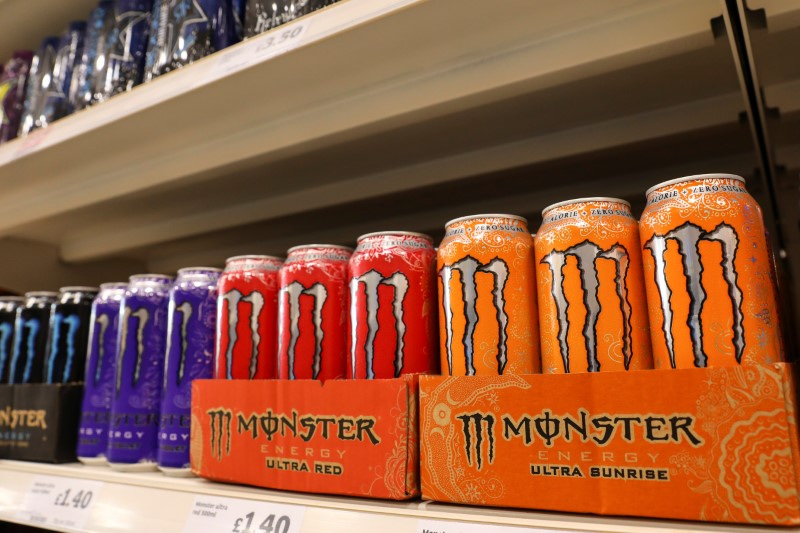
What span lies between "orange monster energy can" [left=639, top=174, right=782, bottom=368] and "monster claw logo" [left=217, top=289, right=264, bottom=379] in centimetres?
53

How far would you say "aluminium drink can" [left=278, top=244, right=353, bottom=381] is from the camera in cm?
81

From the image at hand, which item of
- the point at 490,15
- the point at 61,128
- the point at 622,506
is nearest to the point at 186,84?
the point at 61,128

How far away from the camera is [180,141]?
3.56 feet

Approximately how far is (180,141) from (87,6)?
65 centimetres

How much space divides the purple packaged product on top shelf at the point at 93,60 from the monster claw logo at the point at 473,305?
0.90m

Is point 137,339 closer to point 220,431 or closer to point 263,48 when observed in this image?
point 220,431

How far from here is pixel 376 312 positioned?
29.7 inches

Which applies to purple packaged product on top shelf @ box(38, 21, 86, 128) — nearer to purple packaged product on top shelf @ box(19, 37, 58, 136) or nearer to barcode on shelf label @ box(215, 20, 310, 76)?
purple packaged product on top shelf @ box(19, 37, 58, 136)

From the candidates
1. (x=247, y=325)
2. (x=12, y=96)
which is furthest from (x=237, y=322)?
(x=12, y=96)

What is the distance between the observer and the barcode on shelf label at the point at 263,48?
0.80 meters

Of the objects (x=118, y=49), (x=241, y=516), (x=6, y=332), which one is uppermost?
(x=118, y=49)

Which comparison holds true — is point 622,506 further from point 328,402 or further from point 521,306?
point 328,402

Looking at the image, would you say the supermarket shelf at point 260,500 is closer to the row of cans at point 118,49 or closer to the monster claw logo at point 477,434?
the monster claw logo at point 477,434

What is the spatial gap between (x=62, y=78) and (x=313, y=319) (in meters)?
0.96
